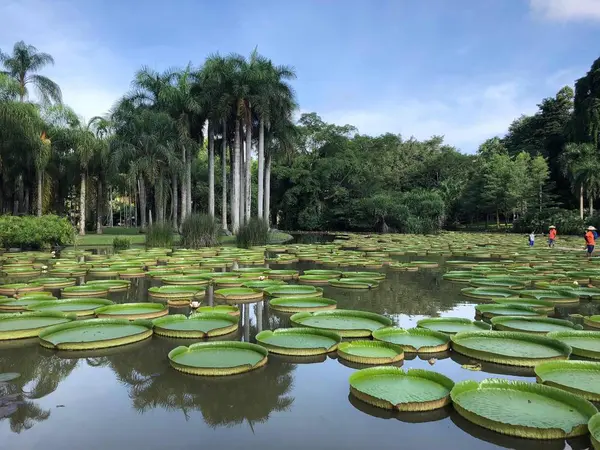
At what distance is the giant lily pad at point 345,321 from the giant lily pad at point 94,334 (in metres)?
2.11

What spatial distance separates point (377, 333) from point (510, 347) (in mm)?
1541

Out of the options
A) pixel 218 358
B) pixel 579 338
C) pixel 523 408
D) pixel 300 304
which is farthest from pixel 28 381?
pixel 579 338

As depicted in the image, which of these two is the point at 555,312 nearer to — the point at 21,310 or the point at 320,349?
the point at 320,349

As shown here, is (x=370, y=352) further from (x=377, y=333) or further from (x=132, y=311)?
(x=132, y=311)

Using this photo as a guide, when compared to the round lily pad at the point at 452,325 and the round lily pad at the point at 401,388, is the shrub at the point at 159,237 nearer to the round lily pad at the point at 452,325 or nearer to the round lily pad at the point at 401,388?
the round lily pad at the point at 452,325

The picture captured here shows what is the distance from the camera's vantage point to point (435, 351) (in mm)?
5109

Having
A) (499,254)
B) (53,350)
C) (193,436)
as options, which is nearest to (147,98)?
(499,254)

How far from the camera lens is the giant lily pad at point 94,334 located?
5.18 m

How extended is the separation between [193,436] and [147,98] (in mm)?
33174

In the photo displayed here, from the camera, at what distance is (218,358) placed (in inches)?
186

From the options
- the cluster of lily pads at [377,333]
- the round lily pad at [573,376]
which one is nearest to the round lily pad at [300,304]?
the cluster of lily pads at [377,333]

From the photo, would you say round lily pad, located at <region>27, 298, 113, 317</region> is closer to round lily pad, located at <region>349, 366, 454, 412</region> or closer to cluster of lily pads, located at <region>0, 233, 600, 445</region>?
cluster of lily pads, located at <region>0, 233, 600, 445</region>

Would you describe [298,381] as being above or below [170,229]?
below

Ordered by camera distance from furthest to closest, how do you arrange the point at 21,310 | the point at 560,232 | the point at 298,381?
the point at 560,232, the point at 21,310, the point at 298,381
